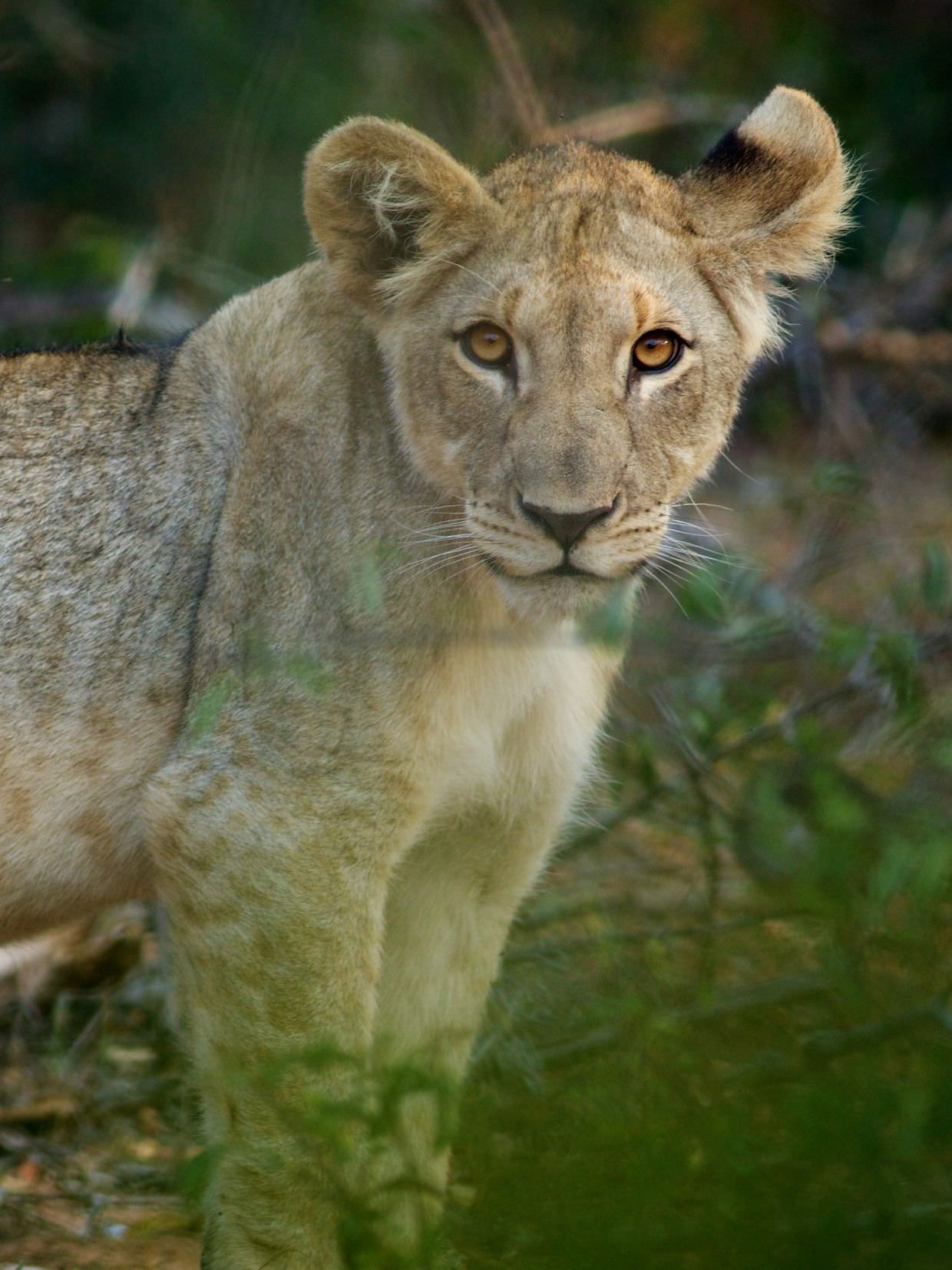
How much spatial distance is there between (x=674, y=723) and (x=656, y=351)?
42.3 inches

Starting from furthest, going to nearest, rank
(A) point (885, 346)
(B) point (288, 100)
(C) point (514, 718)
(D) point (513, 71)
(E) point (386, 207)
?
1. (B) point (288, 100)
2. (A) point (885, 346)
3. (D) point (513, 71)
4. (C) point (514, 718)
5. (E) point (386, 207)

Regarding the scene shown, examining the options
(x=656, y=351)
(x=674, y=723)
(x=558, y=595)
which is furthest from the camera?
(x=674, y=723)

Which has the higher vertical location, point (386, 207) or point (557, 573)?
point (386, 207)

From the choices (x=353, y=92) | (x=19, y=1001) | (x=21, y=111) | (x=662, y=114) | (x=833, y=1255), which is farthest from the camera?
(x=21, y=111)

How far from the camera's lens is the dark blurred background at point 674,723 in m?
3.08

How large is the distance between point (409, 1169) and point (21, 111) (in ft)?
29.6

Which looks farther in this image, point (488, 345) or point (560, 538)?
point (488, 345)

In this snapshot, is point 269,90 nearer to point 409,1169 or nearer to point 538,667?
point 538,667

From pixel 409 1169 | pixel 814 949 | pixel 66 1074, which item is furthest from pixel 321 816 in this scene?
pixel 66 1074

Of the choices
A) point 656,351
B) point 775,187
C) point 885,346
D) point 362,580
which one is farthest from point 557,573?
point 885,346

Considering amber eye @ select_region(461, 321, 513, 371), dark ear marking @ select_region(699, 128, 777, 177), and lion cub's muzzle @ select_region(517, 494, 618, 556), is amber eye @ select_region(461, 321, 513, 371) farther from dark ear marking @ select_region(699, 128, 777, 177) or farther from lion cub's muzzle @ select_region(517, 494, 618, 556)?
dark ear marking @ select_region(699, 128, 777, 177)

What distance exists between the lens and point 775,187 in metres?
3.87

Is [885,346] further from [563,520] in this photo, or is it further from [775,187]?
[563,520]

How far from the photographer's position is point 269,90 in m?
8.51
